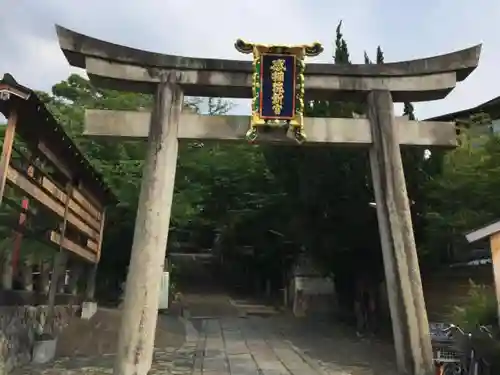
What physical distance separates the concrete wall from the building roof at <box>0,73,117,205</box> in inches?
115

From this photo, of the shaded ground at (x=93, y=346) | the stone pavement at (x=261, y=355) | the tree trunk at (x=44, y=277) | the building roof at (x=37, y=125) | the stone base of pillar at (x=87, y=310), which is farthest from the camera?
the stone base of pillar at (x=87, y=310)

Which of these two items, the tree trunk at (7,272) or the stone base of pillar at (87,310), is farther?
the stone base of pillar at (87,310)

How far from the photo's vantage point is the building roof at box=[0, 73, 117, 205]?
6.70m

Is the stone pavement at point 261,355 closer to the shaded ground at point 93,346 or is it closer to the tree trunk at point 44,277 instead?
the shaded ground at point 93,346

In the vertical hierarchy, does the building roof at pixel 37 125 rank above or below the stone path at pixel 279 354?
above

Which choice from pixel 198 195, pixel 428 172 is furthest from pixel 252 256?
pixel 428 172

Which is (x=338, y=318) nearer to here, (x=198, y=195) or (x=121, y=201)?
(x=198, y=195)

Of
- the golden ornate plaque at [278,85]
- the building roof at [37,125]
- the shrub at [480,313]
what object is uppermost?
the golden ornate plaque at [278,85]

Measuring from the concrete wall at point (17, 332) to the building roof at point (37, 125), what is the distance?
2.92 m

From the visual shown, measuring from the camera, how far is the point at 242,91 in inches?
372

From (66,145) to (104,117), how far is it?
4.22 ft

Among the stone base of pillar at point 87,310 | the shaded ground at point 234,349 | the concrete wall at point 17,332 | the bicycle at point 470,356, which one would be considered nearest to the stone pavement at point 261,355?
the shaded ground at point 234,349

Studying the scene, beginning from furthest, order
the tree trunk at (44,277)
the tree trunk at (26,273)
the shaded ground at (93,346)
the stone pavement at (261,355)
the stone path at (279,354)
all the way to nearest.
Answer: the tree trunk at (44,277) → the tree trunk at (26,273) → the stone path at (279,354) → the stone pavement at (261,355) → the shaded ground at (93,346)

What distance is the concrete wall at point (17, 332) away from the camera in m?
8.98
